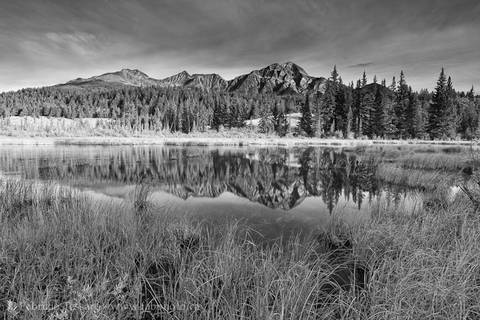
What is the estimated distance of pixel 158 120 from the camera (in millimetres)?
118938

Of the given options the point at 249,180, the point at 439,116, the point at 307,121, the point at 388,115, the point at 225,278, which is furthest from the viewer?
the point at 307,121

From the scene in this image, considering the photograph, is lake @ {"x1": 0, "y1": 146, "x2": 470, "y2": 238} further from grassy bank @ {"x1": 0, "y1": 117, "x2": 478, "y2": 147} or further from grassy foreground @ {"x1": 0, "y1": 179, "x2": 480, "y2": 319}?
grassy bank @ {"x1": 0, "y1": 117, "x2": 478, "y2": 147}

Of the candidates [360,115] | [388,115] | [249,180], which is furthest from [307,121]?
[249,180]

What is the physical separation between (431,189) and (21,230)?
15362 millimetres

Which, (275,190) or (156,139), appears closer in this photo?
(275,190)

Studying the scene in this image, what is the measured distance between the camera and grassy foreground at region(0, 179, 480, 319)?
3277mm

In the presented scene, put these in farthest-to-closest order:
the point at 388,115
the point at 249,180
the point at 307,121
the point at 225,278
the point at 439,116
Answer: the point at 307,121 < the point at 388,115 < the point at 439,116 < the point at 249,180 < the point at 225,278

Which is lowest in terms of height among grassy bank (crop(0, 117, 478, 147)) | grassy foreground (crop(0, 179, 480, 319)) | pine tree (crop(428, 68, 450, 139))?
grassy foreground (crop(0, 179, 480, 319))

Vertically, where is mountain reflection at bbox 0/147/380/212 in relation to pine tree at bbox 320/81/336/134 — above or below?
below

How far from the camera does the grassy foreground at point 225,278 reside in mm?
3277

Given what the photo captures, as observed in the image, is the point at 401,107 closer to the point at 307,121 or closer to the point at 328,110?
the point at 328,110

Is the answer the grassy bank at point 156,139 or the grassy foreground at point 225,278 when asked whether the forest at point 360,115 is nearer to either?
the grassy bank at point 156,139

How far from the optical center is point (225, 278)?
391 cm

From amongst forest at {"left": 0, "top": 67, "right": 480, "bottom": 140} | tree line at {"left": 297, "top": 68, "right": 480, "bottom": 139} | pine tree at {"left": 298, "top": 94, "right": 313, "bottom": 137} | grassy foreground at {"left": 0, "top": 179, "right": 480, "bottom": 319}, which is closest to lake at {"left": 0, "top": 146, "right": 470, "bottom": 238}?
grassy foreground at {"left": 0, "top": 179, "right": 480, "bottom": 319}
